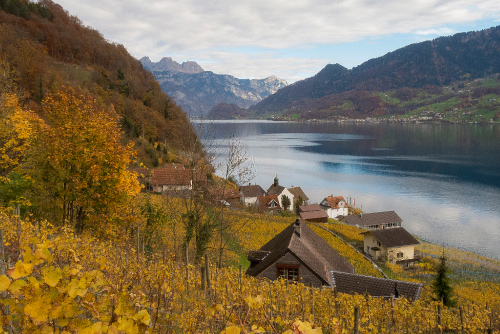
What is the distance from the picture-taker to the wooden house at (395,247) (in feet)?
135

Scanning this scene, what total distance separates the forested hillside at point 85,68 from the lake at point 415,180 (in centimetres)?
1283

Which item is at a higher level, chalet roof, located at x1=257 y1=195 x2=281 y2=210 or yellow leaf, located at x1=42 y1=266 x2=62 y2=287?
yellow leaf, located at x1=42 y1=266 x2=62 y2=287

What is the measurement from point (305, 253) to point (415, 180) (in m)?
70.3

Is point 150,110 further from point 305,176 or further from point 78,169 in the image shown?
point 78,169

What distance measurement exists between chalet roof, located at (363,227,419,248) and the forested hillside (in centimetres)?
3093

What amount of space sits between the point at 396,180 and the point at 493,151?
6005 cm

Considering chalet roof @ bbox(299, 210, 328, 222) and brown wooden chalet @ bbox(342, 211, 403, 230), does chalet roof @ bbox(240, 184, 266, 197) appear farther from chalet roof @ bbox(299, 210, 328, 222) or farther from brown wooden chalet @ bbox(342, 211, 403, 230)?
brown wooden chalet @ bbox(342, 211, 403, 230)

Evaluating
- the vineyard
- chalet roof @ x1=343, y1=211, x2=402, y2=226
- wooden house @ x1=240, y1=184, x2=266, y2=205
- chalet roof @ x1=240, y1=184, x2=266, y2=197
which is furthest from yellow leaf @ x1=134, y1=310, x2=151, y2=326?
chalet roof @ x1=240, y1=184, x2=266, y2=197

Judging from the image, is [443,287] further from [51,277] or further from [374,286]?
[51,277]

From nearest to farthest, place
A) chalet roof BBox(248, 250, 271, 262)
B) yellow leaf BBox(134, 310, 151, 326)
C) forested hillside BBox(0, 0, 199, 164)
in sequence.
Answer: yellow leaf BBox(134, 310, 151, 326) < chalet roof BBox(248, 250, 271, 262) < forested hillside BBox(0, 0, 199, 164)

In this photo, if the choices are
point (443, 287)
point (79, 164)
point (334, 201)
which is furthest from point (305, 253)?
point (334, 201)

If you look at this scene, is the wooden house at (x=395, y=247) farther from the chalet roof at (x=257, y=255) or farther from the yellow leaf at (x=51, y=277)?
the yellow leaf at (x=51, y=277)

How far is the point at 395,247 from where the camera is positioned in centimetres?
4128

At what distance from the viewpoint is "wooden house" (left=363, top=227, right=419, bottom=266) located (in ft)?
135
